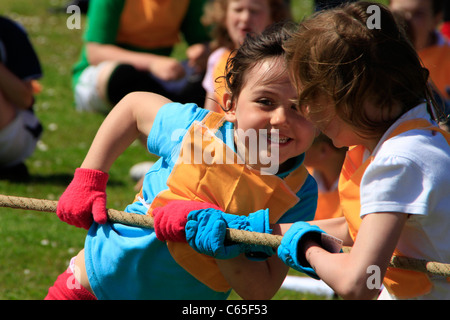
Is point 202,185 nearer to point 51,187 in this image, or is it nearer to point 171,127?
point 171,127

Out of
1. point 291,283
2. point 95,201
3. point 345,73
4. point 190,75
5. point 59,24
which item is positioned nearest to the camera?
point 345,73

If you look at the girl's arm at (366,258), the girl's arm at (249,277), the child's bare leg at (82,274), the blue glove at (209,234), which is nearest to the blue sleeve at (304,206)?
the girl's arm at (249,277)

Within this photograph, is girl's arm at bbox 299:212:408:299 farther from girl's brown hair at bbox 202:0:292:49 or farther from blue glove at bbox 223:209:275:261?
girl's brown hair at bbox 202:0:292:49

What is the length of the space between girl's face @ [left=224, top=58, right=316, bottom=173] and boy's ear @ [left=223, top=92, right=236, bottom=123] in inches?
3.1

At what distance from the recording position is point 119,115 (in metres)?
2.59

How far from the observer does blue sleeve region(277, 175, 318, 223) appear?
2.48 m

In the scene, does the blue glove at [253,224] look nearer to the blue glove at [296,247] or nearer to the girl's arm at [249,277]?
the girl's arm at [249,277]

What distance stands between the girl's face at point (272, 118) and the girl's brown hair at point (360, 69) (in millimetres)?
194

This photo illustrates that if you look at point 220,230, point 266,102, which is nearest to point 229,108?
point 266,102

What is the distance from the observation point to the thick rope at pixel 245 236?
6.50 feet


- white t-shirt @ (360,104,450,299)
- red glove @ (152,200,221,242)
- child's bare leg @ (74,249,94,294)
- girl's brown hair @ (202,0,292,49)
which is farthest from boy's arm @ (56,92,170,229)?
girl's brown hair @ (202,0,292,49)
